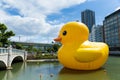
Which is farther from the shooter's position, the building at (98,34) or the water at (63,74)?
the building at (98,34)

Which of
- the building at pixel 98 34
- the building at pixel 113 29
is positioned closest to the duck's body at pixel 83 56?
the building at pixel 113 29

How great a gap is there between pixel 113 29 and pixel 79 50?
3062 inches

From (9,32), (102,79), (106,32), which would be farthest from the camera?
(106,32)

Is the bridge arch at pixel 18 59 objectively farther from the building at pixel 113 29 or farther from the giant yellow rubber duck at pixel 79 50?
the building at pixel 113 29

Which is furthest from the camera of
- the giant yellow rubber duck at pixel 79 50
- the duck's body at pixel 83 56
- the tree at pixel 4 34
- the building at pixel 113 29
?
the building at pixel 113 29

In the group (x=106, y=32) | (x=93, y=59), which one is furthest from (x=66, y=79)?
(x=106, y=32)

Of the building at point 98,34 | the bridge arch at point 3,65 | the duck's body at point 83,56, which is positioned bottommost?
the bridge arch at point 3,65

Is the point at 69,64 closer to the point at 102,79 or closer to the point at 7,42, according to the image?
the point at 102,79

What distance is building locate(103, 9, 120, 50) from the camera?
94.7 m

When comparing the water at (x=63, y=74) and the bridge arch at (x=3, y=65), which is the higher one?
the bridge arch at (x=3, y=65)

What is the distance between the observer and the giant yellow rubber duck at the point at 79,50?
81.2 ft

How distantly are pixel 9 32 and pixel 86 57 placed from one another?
28141 mm

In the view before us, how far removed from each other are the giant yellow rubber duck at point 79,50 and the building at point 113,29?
70944 millimetres

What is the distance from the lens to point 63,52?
86.4 ft
